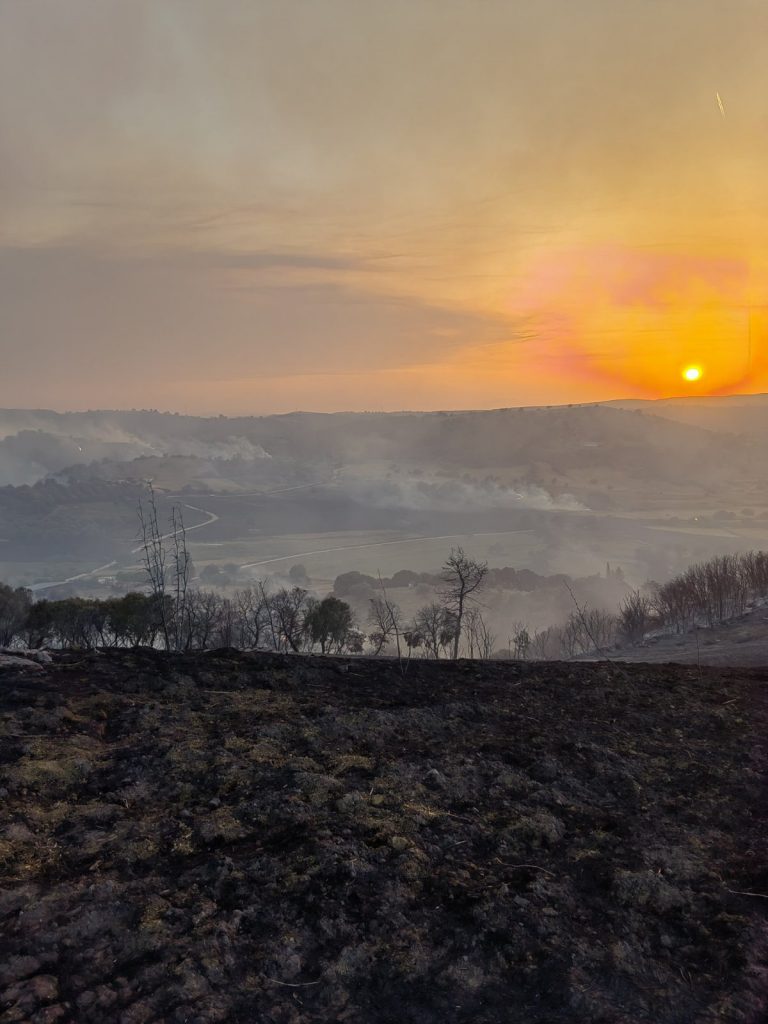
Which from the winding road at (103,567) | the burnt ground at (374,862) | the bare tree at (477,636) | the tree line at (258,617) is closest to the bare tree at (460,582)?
the tree line at (258,617)

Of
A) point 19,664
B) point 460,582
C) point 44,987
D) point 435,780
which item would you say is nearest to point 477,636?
point 460,582

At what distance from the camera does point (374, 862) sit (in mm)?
5207

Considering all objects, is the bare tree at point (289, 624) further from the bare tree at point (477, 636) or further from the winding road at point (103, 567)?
the winding road at point (103, 567)

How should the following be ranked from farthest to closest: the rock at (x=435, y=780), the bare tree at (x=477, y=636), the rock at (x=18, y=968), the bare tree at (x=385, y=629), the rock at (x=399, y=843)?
the bare tree at (x=477, y=636)
the bare tree at (x=385, y=629)
the rock at (x=435, y=780)
the rock at (x=399, y=843)
the rock at (x=18, y=968)

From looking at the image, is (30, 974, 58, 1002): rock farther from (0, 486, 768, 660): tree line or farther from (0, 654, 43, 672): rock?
(0, 486, 768, 660): tree line

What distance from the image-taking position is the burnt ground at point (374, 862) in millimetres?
3988

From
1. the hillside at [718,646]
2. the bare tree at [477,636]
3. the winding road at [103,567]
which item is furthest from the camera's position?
the winding road at [103,567]

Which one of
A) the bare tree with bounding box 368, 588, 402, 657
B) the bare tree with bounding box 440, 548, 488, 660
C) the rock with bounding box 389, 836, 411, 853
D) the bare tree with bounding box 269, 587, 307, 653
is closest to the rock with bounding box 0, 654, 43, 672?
the rock with bounding box 389, 836, 411, 853

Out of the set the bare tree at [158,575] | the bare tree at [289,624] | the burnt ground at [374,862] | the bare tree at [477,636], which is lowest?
the bare tree at [477,636]

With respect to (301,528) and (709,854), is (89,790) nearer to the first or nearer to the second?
(709,854)

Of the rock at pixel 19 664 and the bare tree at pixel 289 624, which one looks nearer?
the rock at pixel 19 664

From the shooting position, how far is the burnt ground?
3.99 m

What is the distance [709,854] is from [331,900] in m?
3.33

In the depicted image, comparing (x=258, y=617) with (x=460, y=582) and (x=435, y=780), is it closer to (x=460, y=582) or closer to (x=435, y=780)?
(x=460, y=582)
